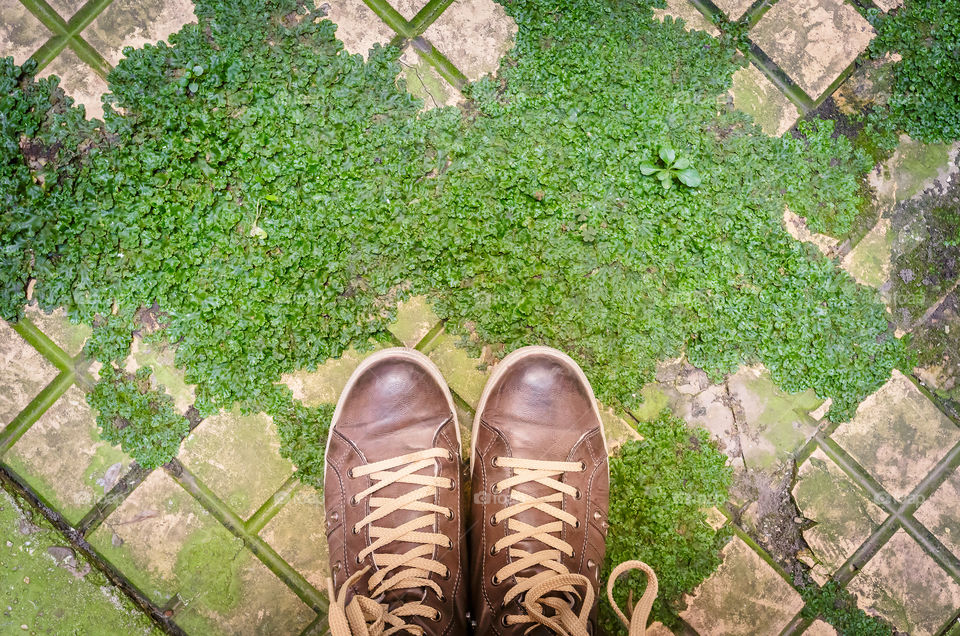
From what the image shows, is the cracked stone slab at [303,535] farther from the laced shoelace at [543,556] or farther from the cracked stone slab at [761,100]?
the cracked stone slab at [761,100]

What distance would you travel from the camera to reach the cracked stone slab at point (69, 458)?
2.44 metres

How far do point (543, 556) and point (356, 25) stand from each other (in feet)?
8.08

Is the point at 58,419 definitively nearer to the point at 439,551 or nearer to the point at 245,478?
the point at 245,478

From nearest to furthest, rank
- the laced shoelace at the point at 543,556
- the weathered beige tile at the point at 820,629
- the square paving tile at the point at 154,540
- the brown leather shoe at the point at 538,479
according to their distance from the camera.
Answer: the laced shoelace at the point at 543,556 → the brown leather shoe at the point at 538,479 → the square paving tile at the point at 154,540 → the weathered beige tile at the point at 820,629

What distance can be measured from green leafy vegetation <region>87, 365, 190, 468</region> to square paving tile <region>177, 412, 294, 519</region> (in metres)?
0.08

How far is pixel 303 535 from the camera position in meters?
2.50

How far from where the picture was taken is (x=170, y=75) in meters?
2.45

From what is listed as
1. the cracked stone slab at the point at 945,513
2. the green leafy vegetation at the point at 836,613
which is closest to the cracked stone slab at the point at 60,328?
the green leafy vegetation at the point at 836,613

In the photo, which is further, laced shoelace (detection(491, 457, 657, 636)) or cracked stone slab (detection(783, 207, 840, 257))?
cracked stone slab (detection(783, 207, 840, 257))

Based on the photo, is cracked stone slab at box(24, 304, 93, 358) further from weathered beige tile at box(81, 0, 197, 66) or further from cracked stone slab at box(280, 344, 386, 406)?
weathered beige tile at box(81, 0, 197, 66)

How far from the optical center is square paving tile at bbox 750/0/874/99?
103 inches

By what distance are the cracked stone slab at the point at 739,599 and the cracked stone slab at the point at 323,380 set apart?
1874mm

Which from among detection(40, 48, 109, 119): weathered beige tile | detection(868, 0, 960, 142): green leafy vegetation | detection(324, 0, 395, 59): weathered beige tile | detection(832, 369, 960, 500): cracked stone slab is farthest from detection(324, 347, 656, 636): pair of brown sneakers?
detection(868, 0, 960, 142): green leafy vegetation

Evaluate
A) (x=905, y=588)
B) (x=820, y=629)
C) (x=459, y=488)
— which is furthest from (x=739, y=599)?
(x=459, y=488)
